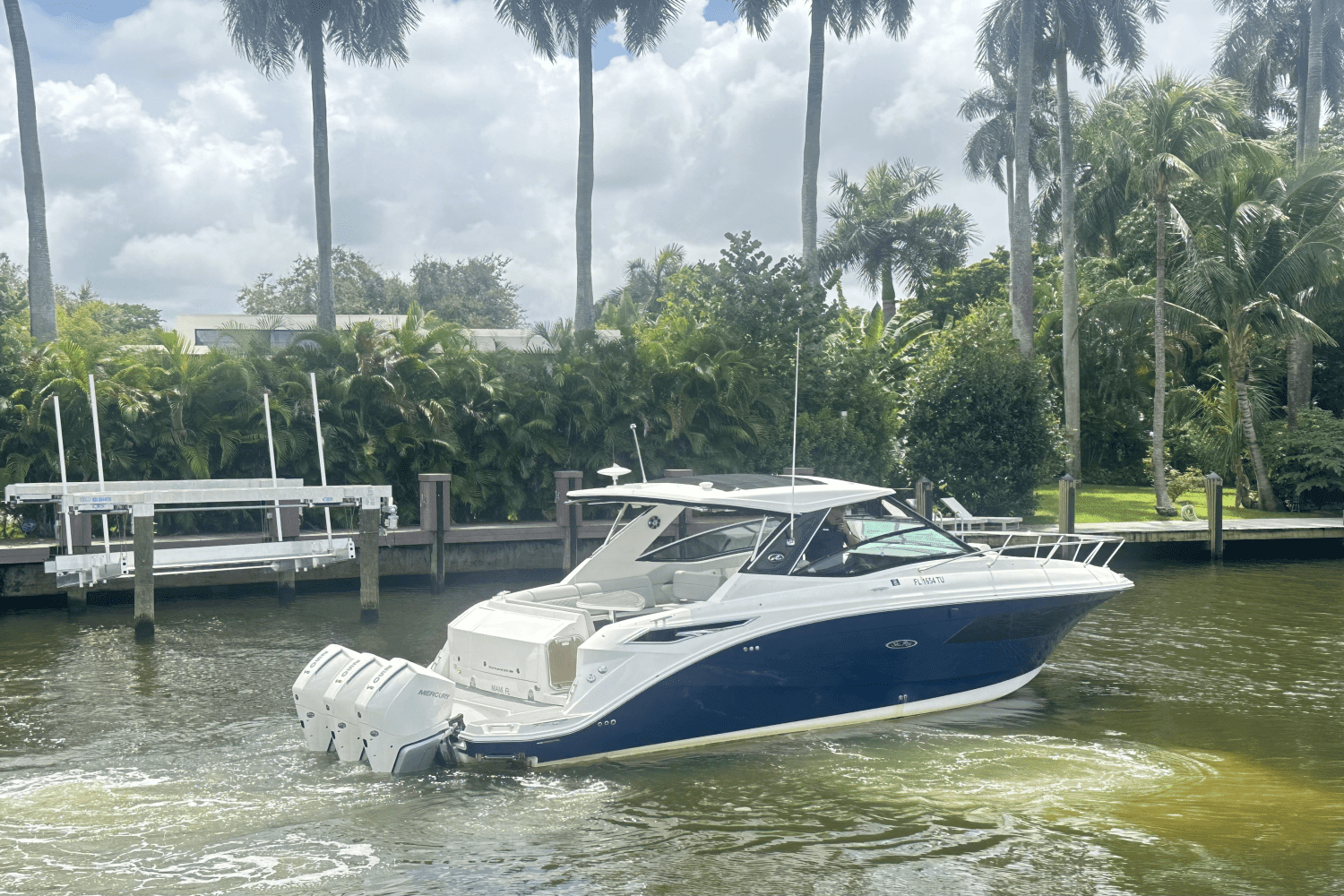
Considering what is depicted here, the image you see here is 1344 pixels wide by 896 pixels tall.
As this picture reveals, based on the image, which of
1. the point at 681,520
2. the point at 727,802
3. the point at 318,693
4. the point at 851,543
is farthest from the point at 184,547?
the point at 727,802

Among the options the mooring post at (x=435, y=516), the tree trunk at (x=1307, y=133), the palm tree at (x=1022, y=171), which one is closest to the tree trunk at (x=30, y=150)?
the mooring post at (x=435, y=516)

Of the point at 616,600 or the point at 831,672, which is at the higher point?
the point at 616,600

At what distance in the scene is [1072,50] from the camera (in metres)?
30.3

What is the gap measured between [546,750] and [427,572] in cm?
1033

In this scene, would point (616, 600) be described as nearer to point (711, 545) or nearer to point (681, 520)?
point (711, 545)

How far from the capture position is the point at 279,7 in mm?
26234

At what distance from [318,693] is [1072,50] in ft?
93.1

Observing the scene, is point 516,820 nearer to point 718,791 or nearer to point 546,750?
point 546,750

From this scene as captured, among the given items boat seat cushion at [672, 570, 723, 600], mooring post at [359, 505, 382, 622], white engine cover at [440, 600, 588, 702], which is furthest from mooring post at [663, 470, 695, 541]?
white engine cover at [440, 600, 588, 702]

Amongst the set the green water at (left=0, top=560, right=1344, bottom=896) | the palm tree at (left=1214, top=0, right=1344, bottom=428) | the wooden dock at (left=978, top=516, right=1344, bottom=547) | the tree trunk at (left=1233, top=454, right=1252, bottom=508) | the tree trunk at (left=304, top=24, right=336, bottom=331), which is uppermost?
the palm tree at (left=1214, top=0, right=1344, bottom=428)

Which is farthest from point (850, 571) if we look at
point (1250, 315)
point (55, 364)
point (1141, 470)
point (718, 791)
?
point (1141, 470)

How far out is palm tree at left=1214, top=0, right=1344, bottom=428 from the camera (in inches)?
1401

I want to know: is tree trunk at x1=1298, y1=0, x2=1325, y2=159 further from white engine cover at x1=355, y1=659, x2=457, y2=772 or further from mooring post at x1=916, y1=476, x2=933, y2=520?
white engine cover at x1=355, y1=659, x2=457, y2=772

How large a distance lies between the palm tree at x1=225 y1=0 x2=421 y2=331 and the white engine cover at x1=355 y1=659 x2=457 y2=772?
19.3 metres
